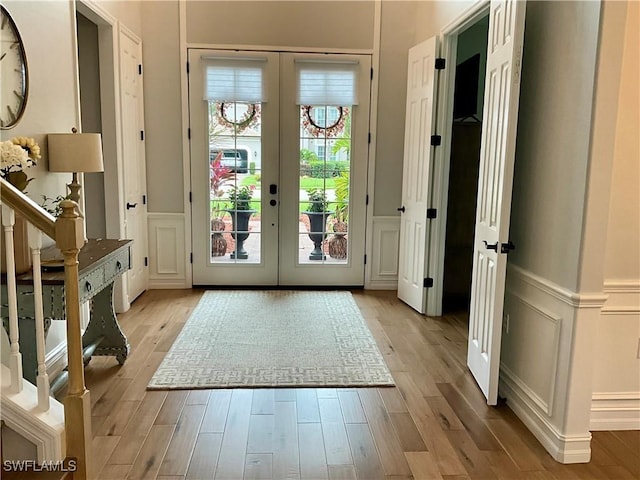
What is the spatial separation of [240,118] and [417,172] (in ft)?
6.19

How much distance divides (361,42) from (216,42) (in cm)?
145

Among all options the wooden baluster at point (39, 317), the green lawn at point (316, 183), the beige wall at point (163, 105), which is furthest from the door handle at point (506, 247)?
the beige wall at point (163, 105)

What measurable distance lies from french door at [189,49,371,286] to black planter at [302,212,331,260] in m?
0.01

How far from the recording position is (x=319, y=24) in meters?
5.06

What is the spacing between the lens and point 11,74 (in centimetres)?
266

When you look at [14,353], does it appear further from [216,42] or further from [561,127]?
[216,42]

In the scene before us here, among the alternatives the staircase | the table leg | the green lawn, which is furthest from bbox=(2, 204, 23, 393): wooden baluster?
the green lawn

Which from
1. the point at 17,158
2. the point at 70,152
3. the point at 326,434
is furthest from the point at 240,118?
the point at 326,434

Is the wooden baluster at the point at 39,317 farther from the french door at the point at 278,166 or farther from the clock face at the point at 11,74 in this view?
the french door at the point at 278,166

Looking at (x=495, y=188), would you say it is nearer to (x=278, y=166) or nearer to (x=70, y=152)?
(x=70, y=152)

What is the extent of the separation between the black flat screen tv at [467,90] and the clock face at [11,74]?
3541 mm

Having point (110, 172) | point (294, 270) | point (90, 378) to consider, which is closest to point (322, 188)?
point (294, 270)

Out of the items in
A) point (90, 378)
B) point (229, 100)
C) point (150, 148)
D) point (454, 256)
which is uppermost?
point (229, 100)

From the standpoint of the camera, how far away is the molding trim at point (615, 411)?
2.66 meters
